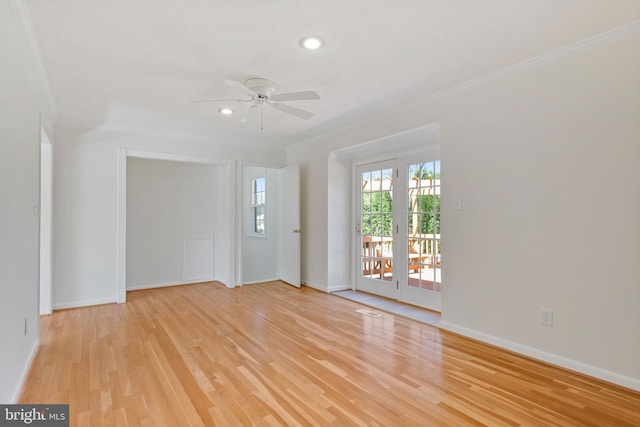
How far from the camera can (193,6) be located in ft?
6.77

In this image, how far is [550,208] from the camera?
2.73m

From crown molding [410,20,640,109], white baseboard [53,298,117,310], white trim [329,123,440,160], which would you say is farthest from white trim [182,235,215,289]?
crown molding [410,20,640,109]

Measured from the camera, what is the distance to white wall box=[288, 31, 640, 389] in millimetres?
2381

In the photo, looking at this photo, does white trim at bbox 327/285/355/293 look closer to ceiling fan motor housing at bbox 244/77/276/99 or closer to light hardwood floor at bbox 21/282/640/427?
light hardwood floor at bbox 21/282/640/427

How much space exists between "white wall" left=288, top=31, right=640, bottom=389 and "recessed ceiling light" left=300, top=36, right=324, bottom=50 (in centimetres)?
158

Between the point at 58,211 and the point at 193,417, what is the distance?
3.69 metres

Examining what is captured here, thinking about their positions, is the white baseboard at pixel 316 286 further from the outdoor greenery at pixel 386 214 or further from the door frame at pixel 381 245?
the outdoor greenery at pixel 386 214

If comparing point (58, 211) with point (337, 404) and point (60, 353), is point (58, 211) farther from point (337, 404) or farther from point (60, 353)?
point (337, 404)

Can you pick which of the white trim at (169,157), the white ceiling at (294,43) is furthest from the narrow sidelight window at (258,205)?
the white ceiling at (294,43)

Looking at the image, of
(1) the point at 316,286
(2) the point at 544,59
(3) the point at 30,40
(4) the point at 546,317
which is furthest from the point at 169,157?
(4) the point at 546,317

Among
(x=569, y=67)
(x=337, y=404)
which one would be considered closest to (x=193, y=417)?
(x=337, y=404)

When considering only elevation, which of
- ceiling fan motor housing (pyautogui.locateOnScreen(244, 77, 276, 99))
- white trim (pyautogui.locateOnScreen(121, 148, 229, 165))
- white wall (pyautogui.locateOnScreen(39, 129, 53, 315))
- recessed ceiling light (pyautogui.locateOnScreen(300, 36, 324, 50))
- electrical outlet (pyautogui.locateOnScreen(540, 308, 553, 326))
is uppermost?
recessed ceiling light (pyautogui.locateOnScreen(300, 36, 324, 50))

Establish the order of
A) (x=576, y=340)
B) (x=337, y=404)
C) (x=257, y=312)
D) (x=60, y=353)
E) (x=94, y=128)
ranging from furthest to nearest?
1. (x=94, y=128)
2. (x=257, y=312)
3. (x=60, y=353)
4. (x=576, y=340)
5. (x=337, y=404)

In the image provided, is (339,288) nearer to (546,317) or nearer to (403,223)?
(403,223)
